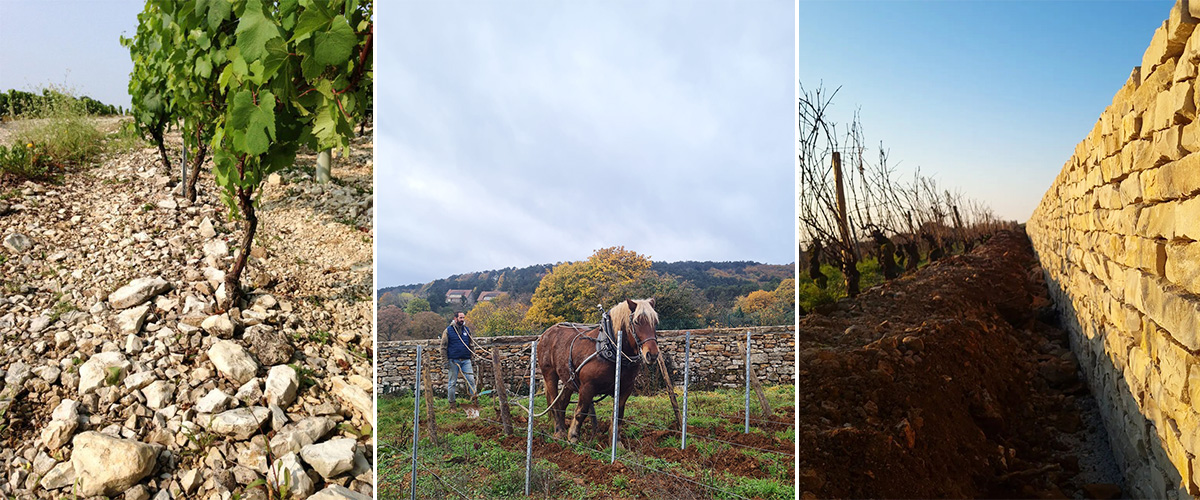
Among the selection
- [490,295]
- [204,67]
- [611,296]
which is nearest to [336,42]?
[490,295]

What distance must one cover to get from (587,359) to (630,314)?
25 cm

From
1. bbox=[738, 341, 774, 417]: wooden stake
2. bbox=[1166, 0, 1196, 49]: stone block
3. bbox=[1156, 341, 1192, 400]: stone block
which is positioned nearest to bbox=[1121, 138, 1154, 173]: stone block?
bbox=[1166, 0, 1196, 49]: stone block

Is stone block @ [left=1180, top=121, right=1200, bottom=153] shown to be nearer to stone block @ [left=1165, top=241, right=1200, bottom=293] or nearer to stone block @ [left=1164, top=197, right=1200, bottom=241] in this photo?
stone block @ [left=1164, top=197, right=1200, bottom=241]

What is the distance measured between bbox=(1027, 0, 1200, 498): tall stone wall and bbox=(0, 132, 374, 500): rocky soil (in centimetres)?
301

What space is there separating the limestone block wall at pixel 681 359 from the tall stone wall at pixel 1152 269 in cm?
116

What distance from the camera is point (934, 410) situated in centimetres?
307

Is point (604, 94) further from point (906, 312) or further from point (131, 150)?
point (131, 150)

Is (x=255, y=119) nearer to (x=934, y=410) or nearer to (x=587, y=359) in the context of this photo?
(x=587, y=359)

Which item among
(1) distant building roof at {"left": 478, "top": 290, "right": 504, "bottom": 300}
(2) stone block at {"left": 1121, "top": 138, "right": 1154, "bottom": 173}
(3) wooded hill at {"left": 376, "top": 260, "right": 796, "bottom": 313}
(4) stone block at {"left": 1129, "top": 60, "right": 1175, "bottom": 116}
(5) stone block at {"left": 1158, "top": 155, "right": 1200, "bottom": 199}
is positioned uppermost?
(4) stone block at {"left": 1129, "top": 60, "right": 1175, "bottom": 116}

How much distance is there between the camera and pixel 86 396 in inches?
122

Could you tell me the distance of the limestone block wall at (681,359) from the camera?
207cm

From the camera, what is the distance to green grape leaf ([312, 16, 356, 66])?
224 centimetres

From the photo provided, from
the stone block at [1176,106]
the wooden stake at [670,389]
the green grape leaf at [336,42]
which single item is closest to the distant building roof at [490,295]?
the wooden stake at [670,389]

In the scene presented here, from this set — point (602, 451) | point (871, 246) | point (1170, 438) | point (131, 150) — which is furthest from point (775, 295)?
point (131, 150)
